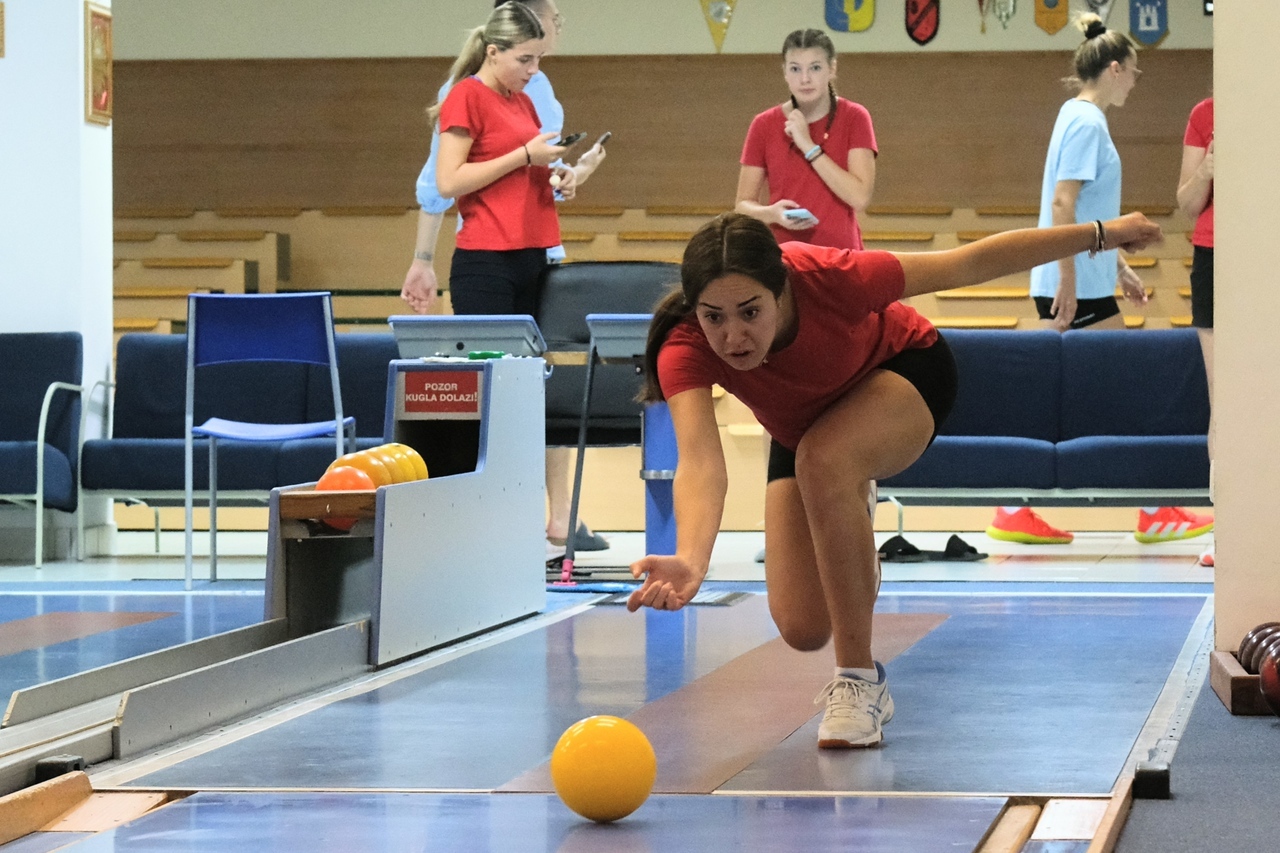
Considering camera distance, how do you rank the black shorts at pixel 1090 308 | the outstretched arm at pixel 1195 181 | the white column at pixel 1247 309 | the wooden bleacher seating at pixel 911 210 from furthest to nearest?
1. the wooden bleacher seating at pixel 911 210
2. the black shorts at pixel 1090 308
3. the outstretched arm at pixel 1195 181
4. the white column at pixel 1247 309

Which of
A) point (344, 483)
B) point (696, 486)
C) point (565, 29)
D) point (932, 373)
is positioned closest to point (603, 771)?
point (696, 486)

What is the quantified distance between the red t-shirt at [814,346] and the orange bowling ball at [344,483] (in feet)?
4.56

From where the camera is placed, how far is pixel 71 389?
686cm

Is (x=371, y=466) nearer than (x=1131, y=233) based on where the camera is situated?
No

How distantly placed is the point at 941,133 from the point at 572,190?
5.77 metres

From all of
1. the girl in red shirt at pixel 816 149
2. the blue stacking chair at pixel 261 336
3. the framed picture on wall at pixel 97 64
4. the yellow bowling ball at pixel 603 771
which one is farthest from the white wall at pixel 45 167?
the yellow bowling ball at pixel 603 771

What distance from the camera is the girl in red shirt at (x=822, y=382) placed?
8.61 feet

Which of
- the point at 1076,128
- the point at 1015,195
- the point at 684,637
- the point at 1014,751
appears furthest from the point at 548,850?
the point at 1015,195

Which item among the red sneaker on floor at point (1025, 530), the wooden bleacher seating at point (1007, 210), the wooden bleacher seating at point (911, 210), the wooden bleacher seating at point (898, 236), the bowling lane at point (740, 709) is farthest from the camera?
the wooden bleacher seating at point (911, 210)

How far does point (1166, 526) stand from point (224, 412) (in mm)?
4171

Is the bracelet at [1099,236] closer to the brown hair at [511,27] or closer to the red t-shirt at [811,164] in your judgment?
the red t-shirt at [811,164]

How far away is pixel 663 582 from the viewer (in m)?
2.26

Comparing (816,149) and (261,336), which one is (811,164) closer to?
(816,149)

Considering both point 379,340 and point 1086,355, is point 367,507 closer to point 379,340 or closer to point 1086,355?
point 379,340
